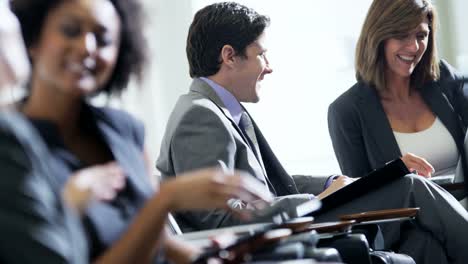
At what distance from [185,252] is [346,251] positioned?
0.69 metres

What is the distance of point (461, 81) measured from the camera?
3748mm

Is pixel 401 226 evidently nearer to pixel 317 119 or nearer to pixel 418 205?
pixel 418 205

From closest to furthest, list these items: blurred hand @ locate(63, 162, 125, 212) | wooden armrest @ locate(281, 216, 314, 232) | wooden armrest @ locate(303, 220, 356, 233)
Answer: blurred hand @ locate(63, 162, 125, 212), wooden armrest @ locate(281, 216, 314, 232), wooden armrest @ locate(303, 220, 356, 233)

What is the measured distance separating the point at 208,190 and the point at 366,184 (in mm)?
1508

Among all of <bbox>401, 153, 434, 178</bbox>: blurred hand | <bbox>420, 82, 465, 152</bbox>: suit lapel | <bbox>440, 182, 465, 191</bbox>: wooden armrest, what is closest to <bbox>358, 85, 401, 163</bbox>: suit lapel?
<bbox>420, 82, 465, 152</bbox>: suit lapel

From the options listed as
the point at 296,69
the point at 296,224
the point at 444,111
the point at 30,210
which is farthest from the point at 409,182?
the point at 296,69

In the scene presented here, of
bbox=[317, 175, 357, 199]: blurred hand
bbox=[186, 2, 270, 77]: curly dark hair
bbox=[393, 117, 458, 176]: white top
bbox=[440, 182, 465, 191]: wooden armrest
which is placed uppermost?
bbox=[186, 2, 270, 77]: curly dark hair

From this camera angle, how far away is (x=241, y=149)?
267 centimetres

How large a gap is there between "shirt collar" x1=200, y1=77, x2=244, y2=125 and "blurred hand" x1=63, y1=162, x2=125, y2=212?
161 centimetres

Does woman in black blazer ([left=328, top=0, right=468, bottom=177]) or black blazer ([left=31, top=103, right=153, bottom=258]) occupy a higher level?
black blazer ([left=31, top=103, right=153, bottom=258])

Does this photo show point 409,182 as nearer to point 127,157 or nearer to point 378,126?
point 378,126

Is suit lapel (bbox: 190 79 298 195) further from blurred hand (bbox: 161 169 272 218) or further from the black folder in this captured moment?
blurred hand (bbox: 161 169 272 218)

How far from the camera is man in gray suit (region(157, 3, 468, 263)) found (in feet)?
8.47

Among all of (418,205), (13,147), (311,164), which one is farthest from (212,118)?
(311,164)
